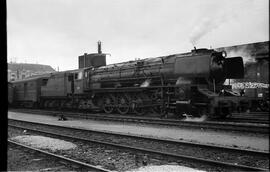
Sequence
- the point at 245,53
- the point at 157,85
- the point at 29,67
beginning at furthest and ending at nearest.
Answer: the point at 29,67 → the point at 245,53 → the point at 157,85

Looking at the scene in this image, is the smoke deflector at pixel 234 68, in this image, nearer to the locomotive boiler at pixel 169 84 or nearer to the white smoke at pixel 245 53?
the locomotive boiler at pixel 169 84

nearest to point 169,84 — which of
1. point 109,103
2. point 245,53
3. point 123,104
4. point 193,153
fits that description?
point 123,104

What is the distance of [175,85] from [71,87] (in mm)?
9892

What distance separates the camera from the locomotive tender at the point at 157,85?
11.5 meters

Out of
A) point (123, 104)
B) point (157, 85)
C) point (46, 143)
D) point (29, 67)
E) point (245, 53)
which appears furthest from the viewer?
point (29, 67)

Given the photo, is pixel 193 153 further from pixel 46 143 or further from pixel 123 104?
pixel 123 104

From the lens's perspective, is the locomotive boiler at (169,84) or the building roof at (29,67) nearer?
the locomotive boiler at (169,84)

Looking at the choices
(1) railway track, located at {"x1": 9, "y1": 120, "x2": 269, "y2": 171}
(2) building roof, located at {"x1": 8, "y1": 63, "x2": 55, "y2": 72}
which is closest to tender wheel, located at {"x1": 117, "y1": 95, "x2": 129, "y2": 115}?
(1) railway track, located at {"x1": 9, "y1": 120, "x2": 269, "y2": 171}

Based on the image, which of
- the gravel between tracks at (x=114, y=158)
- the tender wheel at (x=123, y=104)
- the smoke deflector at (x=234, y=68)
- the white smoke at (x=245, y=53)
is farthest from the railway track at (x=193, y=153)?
the white smoke at (x=245, y=53)

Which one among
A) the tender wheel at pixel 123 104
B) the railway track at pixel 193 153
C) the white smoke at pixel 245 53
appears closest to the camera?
the railway track at pixel 193 153

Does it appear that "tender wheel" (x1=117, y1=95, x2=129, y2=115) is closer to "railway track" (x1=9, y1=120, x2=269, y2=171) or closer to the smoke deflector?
the smoke deflector

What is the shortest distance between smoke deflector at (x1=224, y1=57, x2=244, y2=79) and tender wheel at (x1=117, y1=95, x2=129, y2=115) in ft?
19.6

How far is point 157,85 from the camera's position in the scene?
1413 cm

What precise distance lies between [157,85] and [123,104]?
269cm
